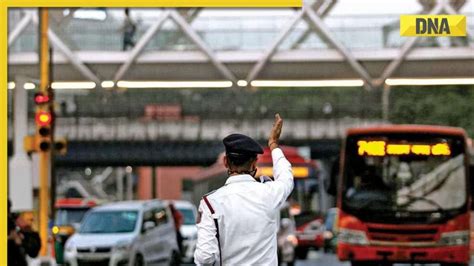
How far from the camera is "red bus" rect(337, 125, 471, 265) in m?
22.9

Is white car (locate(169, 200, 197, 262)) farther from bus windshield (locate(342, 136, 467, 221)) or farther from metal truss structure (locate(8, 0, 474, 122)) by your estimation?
bus windshield (locate(342, 136, 467, 221))

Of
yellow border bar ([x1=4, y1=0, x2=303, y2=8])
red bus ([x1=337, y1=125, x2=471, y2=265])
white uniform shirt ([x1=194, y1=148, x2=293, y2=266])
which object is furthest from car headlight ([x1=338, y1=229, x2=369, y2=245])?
white uniform shirt ([x1=194, y1=148, x2=293, y2=266])

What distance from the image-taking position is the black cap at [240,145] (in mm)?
6645

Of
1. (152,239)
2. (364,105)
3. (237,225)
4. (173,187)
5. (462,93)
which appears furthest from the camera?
(173,187)

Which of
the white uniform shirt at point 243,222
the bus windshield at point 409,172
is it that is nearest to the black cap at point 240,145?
the white uniform shirt at point 243,222

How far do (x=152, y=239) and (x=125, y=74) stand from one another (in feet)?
17.4

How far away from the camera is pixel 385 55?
2808 centimetres

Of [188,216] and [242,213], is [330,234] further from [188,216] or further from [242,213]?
[242,213]

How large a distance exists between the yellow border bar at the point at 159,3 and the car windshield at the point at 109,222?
49.4 feet

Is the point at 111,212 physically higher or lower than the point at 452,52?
lower

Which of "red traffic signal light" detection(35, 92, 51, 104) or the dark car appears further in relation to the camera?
the dark car

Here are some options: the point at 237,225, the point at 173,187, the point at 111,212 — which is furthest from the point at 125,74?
the point at 173,187

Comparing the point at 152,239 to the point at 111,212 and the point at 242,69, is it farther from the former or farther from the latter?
the point at 242,69

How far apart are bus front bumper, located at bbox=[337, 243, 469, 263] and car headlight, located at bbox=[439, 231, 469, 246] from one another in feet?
0.24
